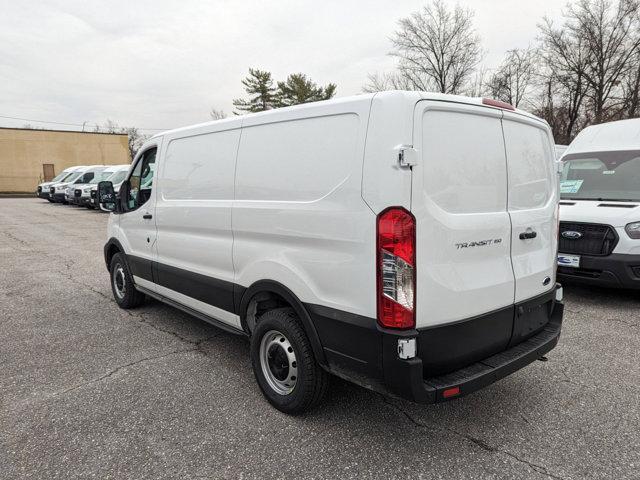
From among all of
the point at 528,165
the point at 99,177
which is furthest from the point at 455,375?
the point at 99,177

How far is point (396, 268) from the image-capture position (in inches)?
91.0

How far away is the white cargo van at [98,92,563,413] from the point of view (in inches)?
91.7

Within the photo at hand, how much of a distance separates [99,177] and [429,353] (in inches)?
889

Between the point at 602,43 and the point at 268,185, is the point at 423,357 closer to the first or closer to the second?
the point at 268,185

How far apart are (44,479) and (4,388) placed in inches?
56.4

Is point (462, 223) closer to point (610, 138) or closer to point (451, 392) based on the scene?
point (451, 392)

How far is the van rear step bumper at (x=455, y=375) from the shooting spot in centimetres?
230

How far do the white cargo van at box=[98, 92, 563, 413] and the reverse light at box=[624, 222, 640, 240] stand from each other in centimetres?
263

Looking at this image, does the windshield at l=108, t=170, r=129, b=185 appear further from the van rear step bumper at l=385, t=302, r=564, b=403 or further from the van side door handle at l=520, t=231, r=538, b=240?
the van rear step bumper at l=385, t=302, r=564, b=403

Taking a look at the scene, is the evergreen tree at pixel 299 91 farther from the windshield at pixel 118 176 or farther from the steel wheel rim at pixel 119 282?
the steel wheel rim at pixel 119 282

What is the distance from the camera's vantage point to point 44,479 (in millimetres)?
2422

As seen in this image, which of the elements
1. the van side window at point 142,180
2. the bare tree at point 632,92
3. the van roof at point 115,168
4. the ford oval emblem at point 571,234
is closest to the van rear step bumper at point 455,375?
the ford oval emblem at point 571,234

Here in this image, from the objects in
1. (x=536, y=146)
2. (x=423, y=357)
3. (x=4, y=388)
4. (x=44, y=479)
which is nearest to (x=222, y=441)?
(x=44, y=479)

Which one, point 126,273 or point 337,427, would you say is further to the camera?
point 126,273
